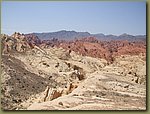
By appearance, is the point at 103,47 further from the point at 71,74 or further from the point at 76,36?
the point at 71,74

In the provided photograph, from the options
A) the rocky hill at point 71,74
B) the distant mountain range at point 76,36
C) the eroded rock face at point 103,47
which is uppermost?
the distant mountain range at point 76,36

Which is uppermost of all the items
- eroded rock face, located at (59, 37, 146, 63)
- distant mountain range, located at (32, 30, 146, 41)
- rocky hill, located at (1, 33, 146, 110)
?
distant mountain range, located at (32, 30, 146, 41)

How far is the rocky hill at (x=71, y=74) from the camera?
298 cm

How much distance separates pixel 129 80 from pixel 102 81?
0.77 feet

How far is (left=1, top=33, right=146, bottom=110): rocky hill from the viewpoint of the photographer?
9.77 feet

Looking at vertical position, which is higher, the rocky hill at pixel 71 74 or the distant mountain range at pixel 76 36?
the distant mountain range at pixel 76 36

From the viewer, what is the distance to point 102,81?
3031mm

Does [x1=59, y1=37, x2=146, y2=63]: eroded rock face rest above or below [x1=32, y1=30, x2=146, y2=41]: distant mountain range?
below

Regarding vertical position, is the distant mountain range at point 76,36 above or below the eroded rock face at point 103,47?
above

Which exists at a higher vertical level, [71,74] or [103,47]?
[103,47]

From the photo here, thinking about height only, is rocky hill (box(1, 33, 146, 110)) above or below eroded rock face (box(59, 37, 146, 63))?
below

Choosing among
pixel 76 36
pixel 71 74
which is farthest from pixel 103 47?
pixel 71 74

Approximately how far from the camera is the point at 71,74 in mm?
3039

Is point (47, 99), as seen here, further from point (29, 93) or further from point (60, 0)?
point (60, 0)
